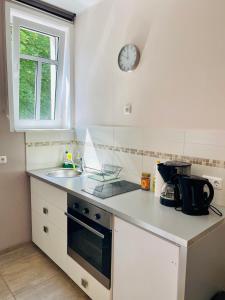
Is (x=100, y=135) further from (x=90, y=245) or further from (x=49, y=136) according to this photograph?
(x=90, y=245)

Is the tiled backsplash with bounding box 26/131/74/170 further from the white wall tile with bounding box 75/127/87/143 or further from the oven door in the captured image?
the oven door

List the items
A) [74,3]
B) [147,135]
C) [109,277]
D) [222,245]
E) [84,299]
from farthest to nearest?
[74,3], [147,135], [84,299], [109,277], [222,245]

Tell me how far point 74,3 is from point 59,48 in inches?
19.1

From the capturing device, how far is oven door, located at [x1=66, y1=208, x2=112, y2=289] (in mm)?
1512

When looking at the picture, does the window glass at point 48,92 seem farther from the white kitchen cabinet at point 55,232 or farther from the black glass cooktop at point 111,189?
the black glass cooktop at point 111,189

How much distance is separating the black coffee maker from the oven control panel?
1.58 ft

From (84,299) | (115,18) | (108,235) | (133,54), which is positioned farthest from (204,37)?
(84,299)

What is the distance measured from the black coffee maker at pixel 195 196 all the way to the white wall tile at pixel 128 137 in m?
0.68

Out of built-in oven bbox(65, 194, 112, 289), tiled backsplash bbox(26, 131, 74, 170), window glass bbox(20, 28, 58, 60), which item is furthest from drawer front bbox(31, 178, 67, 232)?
window glass bbox(20, 28, 58, 60)

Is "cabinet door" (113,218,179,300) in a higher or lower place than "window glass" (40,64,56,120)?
lower

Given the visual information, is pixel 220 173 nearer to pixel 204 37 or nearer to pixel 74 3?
pixel 204 37

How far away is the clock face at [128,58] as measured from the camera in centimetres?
194

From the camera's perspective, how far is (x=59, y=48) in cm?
261

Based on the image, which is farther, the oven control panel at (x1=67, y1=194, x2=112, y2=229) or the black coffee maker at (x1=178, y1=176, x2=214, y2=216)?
the oven control panel at (x1=67, y1=194, x2=112, y2=229)
